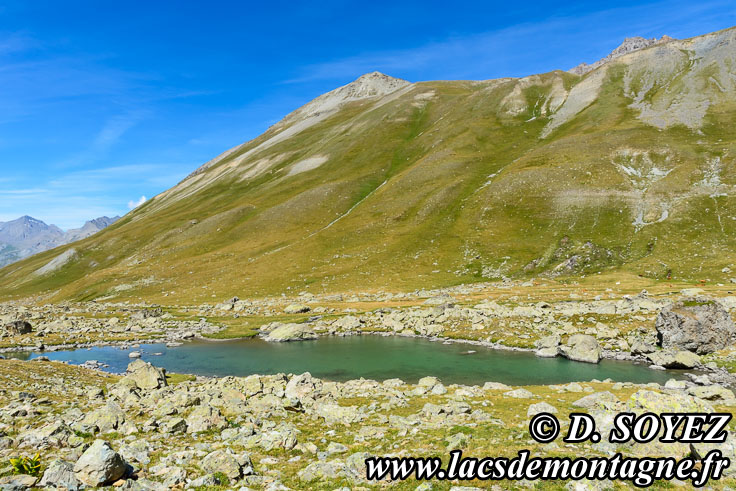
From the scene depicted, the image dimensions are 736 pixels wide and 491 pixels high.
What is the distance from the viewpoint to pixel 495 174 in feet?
502

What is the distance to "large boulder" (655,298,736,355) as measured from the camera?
145ft

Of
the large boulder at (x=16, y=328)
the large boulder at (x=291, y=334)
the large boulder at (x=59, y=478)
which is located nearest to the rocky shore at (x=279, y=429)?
the large boulder at (x=59, y=478)

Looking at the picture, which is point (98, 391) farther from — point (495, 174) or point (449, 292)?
point (495, 174)

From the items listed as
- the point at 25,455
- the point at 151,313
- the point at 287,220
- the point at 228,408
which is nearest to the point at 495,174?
the point at 287,220

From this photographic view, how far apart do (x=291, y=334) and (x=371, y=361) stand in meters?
22.4

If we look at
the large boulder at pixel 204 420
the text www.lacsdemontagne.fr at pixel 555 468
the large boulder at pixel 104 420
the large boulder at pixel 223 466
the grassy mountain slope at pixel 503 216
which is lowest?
the text www.lacsdemontagne.fr at pixel 555 468

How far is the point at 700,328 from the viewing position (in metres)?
44.8

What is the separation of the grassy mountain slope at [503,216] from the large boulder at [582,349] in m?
51.4

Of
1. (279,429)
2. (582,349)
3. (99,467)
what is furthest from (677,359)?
(99,467)

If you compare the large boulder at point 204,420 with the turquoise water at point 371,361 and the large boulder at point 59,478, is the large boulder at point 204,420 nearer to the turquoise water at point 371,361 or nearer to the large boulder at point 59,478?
the large boulder at point 59,478

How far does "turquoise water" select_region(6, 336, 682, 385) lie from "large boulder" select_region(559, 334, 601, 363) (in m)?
0.95

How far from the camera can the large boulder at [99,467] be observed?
1495 cm

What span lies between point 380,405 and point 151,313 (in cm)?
8694

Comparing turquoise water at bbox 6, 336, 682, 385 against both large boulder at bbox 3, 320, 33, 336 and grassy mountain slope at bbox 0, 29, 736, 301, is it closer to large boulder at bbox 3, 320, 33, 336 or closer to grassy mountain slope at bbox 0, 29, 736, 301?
large boulder at bbox 3, 320, 33, 336
